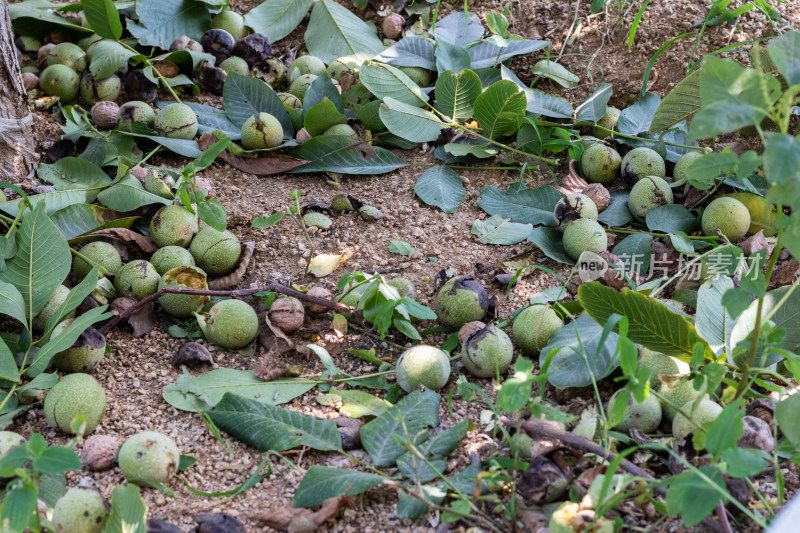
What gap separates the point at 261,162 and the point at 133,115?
1.71ft

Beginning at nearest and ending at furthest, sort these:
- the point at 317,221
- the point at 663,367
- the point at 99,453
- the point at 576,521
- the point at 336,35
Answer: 1. the point at 576,521
2. the point at 99,453
3. the point at 663,367
4. the point at 317,221
5. the point at 336,35

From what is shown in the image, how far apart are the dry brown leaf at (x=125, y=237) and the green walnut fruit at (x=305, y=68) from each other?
3.63 feet

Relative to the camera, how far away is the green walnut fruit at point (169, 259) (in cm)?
214

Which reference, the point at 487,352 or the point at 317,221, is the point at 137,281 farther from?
the point at 487,352

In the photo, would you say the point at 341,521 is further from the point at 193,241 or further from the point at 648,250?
the point at 648,250

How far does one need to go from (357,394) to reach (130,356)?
69cm

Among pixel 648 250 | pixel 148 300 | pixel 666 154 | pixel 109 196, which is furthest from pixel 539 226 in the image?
pixel 109 196

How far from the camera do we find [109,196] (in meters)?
2.34

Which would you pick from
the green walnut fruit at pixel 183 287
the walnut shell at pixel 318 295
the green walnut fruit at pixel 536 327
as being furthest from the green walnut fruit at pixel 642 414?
the green walnut fruit at pixel 183 287

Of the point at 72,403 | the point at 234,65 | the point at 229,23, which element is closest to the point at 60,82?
the point at 234,65

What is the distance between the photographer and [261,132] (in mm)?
2621

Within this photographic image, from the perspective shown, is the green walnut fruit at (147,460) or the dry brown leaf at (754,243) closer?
the green walnut fruit at (147,460)

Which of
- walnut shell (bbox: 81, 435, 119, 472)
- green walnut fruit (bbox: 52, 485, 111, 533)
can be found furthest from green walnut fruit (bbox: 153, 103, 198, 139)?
green walnut fruit (bbox: 52, 485, 111, 533)

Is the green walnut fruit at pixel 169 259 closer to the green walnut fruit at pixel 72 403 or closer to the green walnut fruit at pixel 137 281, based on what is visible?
the green walnut fruit at pixel 137 281
